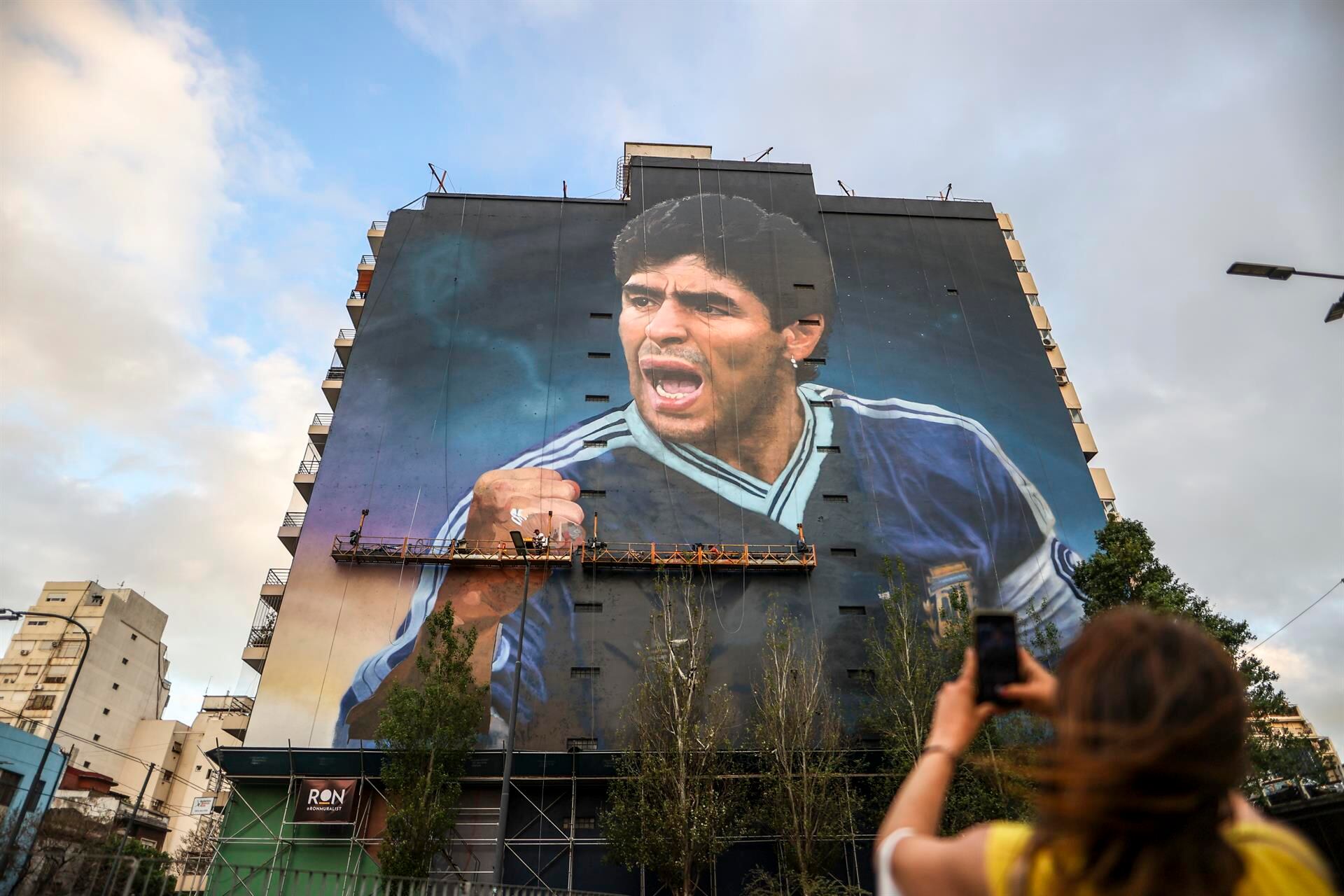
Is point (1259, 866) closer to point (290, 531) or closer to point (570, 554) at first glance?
point (570, 554)

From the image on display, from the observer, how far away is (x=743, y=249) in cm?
3894

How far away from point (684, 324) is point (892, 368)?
9788 millimetres

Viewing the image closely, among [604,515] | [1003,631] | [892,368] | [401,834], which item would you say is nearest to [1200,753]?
[1003,631]

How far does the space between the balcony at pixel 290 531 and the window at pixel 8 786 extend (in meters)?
12.8

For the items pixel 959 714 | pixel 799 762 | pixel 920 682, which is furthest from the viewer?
pixel 920 682

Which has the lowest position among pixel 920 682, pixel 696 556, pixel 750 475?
pixel 920 682

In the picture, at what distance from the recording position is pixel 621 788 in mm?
24641

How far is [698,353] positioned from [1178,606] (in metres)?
20.3

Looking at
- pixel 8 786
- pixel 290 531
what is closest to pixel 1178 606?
pixel 290 531

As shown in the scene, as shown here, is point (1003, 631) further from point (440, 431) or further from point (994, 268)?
point (994, 268)

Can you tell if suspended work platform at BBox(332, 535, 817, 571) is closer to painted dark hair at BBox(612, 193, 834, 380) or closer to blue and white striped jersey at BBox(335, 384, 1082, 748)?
blue and white striped jersey at BBox(335, 384, 1082, 748)

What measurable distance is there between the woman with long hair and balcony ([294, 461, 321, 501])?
36188 mm

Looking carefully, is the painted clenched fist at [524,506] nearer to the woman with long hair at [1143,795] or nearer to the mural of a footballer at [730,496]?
the mural of a footballer at [730,496]

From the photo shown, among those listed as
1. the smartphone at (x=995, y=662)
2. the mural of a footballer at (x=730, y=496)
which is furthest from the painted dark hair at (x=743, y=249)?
the smartphone at (x=995, y=662)
